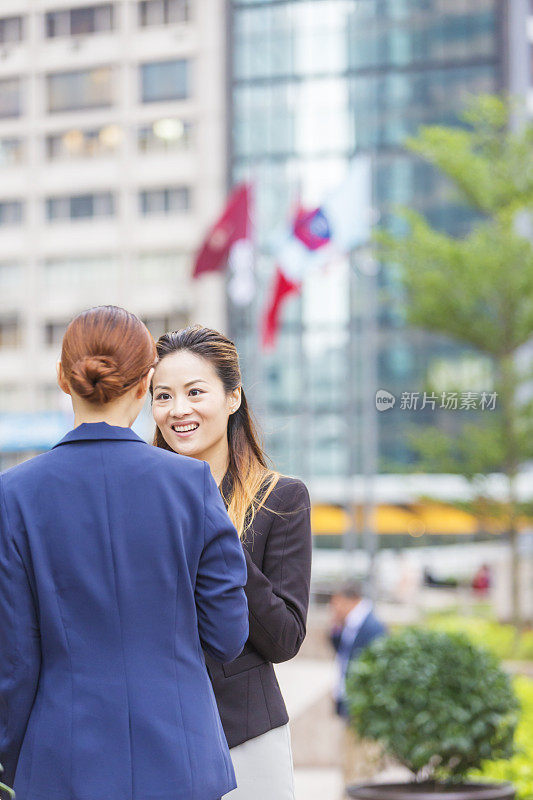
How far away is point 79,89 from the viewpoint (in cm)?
4009

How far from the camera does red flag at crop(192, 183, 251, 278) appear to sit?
58.2ft

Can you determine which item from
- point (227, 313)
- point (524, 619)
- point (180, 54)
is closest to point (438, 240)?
point (524, 619)

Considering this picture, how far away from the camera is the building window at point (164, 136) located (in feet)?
135

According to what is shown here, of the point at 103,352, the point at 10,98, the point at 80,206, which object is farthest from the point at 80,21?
the point at 103,352

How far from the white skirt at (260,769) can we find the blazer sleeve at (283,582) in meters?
0.16

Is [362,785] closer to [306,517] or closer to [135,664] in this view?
[306,517]

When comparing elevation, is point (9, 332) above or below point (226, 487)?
below

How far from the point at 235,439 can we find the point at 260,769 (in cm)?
63

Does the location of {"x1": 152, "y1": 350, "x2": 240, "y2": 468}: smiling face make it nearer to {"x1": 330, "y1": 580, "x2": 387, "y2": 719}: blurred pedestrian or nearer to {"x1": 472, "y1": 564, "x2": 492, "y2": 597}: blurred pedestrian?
{"x1": 330, "y1": 580, "x2": 387, "y2": 719}: blurred pedestrian

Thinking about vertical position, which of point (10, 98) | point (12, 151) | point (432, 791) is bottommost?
point (432, 791)

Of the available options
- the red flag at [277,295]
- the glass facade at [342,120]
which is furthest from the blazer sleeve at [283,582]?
the glass facade at [342,120]

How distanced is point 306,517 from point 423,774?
2823 mm

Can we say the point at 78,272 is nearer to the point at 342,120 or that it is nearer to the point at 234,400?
the point at 342,120

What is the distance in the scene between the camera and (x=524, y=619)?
53.7 feet
